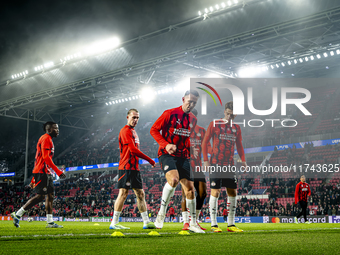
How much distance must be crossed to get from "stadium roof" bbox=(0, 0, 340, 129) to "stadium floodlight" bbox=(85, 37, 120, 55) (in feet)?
1.67

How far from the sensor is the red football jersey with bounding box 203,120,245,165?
7.12 meters

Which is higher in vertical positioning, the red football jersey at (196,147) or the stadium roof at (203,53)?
the stadium roof at (203,53)

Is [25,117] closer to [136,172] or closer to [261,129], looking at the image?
[261,129]

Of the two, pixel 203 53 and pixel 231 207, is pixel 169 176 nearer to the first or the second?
pixel 231 207

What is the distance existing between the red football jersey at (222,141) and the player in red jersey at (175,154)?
3.11 feet

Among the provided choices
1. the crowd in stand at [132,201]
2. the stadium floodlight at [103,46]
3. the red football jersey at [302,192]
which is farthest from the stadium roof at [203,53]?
the red football jersey at [302,192]

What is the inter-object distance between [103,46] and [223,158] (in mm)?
22001

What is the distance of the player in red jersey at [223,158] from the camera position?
6.93 meters

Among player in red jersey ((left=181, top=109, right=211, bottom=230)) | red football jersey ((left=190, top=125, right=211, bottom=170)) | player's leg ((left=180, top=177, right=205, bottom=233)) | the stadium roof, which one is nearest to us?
player's leg ((left=180, top=177, right=205, bottom=233))

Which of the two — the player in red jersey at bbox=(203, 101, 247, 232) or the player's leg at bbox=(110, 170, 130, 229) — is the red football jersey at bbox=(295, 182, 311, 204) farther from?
the player's leg at bbox=(110, 170, 130, 229)

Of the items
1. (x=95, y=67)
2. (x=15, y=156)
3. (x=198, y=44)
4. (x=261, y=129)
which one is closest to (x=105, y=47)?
(x=95, y=67)

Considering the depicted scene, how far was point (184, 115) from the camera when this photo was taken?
21.7 ft

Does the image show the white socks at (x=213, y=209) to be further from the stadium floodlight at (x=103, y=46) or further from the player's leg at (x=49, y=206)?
the stadium floodlight at (x=103, y=46)

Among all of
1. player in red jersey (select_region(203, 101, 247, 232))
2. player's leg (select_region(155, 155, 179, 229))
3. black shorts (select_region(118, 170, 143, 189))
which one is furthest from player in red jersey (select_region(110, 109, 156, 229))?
player in red jersey (select_region(203, 101, 247, 232))
